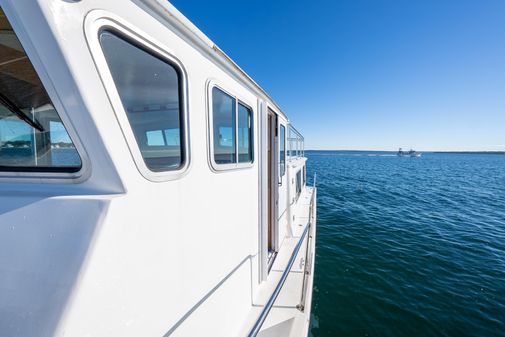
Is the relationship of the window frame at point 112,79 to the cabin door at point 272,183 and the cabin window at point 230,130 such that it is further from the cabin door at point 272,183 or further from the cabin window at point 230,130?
the cabin door at point 272,183

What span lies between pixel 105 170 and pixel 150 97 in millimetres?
576

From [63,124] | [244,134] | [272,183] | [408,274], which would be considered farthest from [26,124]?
[408,274]

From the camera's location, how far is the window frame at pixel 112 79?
1.06 m

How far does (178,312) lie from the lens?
166 centimetres

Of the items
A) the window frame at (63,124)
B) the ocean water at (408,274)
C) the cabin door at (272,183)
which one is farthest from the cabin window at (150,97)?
the ocean water at (408,274)

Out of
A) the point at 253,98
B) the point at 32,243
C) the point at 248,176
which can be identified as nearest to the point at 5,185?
the point at 32,243

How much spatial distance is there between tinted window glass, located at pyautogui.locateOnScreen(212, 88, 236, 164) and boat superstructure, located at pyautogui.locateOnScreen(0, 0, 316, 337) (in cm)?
13

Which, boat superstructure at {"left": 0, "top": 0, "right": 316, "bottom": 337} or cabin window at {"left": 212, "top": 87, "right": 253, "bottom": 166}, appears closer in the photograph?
boat superstructure at {"left": 0, "top": 0, "right": 316, "bottom": 337}

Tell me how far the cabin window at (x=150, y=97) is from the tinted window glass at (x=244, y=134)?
1.11 metres

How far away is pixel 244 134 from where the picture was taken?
2889 millimetres

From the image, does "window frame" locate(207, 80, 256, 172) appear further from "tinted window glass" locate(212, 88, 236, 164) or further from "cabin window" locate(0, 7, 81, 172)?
"cabin window" locate(0, 7, 81, 172)

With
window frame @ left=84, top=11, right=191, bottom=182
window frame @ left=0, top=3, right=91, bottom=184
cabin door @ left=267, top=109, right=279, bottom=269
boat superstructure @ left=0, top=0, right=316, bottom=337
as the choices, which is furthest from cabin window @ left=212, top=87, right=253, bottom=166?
cabin door @ left=267, top=109, right=279, bottom=269

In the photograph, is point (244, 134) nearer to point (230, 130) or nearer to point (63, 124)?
point (230, 130)

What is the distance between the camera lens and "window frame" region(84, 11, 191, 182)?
1061 millimetres
